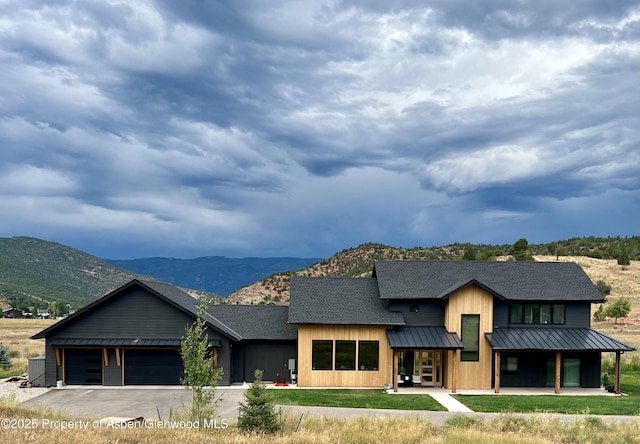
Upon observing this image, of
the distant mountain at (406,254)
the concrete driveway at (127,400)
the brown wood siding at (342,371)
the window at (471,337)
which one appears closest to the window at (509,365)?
the window at (471,337)

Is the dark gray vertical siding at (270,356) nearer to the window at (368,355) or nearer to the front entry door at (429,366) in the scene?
the window at (368,355)

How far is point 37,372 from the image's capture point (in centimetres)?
2669

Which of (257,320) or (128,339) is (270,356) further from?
(128,339)

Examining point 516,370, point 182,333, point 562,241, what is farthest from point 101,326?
point 562,241

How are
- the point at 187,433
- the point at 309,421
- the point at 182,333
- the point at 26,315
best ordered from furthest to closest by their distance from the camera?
the point at 26,315 → the point at 182,333 → the point at 309,421 → the point at 187,433

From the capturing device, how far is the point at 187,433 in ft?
44.7

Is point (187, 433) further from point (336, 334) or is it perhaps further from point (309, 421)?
point (336, 334)

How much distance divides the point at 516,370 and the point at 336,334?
30.7ft

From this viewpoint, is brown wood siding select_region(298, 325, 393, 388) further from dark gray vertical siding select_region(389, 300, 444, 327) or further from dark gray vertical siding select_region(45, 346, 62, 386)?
dark gray vertical siding select_region(45, 346, 62, 386)

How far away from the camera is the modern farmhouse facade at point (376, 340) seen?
87.4ft

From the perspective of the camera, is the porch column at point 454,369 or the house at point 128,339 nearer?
the porch column at point 454,369

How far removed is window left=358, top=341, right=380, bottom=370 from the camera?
89.3 feet

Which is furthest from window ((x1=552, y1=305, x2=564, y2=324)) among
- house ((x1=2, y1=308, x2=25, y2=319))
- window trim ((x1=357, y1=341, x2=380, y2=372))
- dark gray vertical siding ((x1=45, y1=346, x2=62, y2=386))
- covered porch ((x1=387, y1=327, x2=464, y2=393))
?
house ((x1=2, y1=308, x2=25, y2=319))

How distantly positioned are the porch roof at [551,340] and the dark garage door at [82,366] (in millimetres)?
19360
